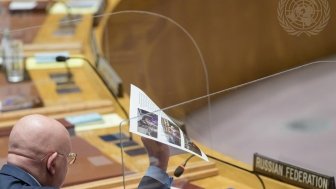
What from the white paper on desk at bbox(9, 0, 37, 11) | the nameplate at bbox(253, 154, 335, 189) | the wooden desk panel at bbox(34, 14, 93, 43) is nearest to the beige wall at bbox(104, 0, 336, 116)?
the wooden desk panel at bbox(34, 14, 93, 43)

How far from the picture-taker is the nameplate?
1.22 m

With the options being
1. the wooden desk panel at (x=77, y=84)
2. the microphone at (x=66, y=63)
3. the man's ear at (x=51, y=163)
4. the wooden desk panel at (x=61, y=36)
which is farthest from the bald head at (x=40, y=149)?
the wooden desk panel at (x=61, y=36)

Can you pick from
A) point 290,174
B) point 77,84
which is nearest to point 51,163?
point 290,174

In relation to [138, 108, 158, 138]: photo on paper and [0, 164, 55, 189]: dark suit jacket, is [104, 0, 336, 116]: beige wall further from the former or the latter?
[0, 164, 55, 189]: dark suit jacket

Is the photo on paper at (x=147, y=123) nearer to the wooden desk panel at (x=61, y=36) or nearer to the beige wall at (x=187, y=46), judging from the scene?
the beige wall at (x=187, y=46)

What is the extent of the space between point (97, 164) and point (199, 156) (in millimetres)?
374

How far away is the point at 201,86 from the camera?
82.6 inches

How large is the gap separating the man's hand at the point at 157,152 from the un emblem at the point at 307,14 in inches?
17.1

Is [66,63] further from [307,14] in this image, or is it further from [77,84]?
[307,14]

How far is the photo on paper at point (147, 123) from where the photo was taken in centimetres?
106

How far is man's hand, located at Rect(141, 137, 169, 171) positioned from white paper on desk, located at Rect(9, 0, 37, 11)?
6.87 feet

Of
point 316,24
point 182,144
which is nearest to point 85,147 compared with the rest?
point 182,144

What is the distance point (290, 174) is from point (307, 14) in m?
0.35

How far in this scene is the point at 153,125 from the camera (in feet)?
3.54
